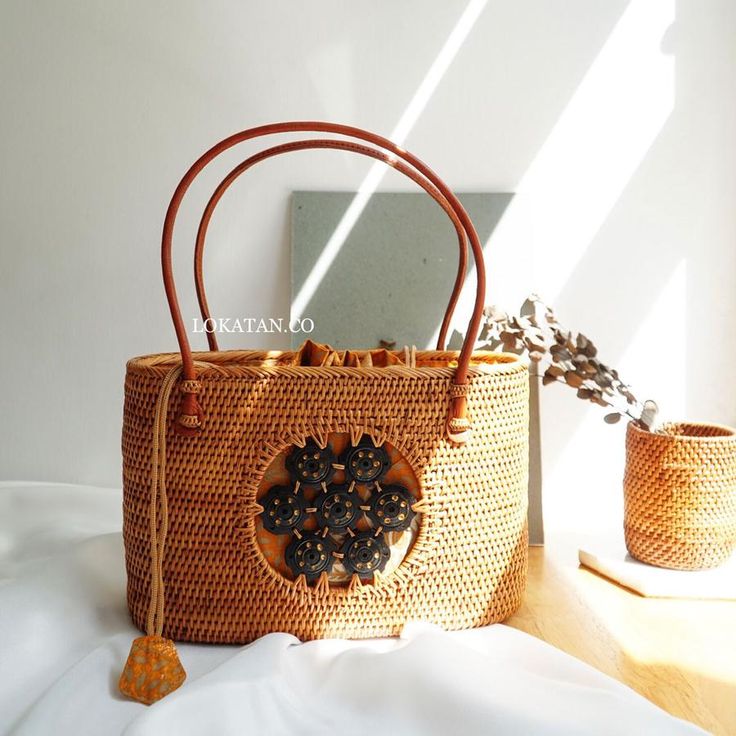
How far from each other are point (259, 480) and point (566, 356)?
0.63m

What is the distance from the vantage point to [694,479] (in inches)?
51.9

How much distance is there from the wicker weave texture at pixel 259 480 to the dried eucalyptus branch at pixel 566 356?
32cm

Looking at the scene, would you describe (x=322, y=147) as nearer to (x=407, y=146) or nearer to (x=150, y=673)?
(x=407, y=146)

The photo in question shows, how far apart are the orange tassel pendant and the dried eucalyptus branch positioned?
79 centimetres

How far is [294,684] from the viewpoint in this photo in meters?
0.93

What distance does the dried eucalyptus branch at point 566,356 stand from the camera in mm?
1407

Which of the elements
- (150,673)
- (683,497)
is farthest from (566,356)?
(150,673)

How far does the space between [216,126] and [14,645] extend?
109 cm

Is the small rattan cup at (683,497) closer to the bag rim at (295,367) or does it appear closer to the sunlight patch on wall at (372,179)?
the bag rim at (295,367)

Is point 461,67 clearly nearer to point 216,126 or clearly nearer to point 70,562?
point 216,126

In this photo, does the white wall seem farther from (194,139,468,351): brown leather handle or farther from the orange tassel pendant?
the orange tassel pendant

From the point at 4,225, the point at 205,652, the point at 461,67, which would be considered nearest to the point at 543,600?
the point at 205,652

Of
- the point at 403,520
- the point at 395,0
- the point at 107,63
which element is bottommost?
the point at 403,520

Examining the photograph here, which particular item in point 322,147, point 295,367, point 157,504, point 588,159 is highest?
point 588,159
